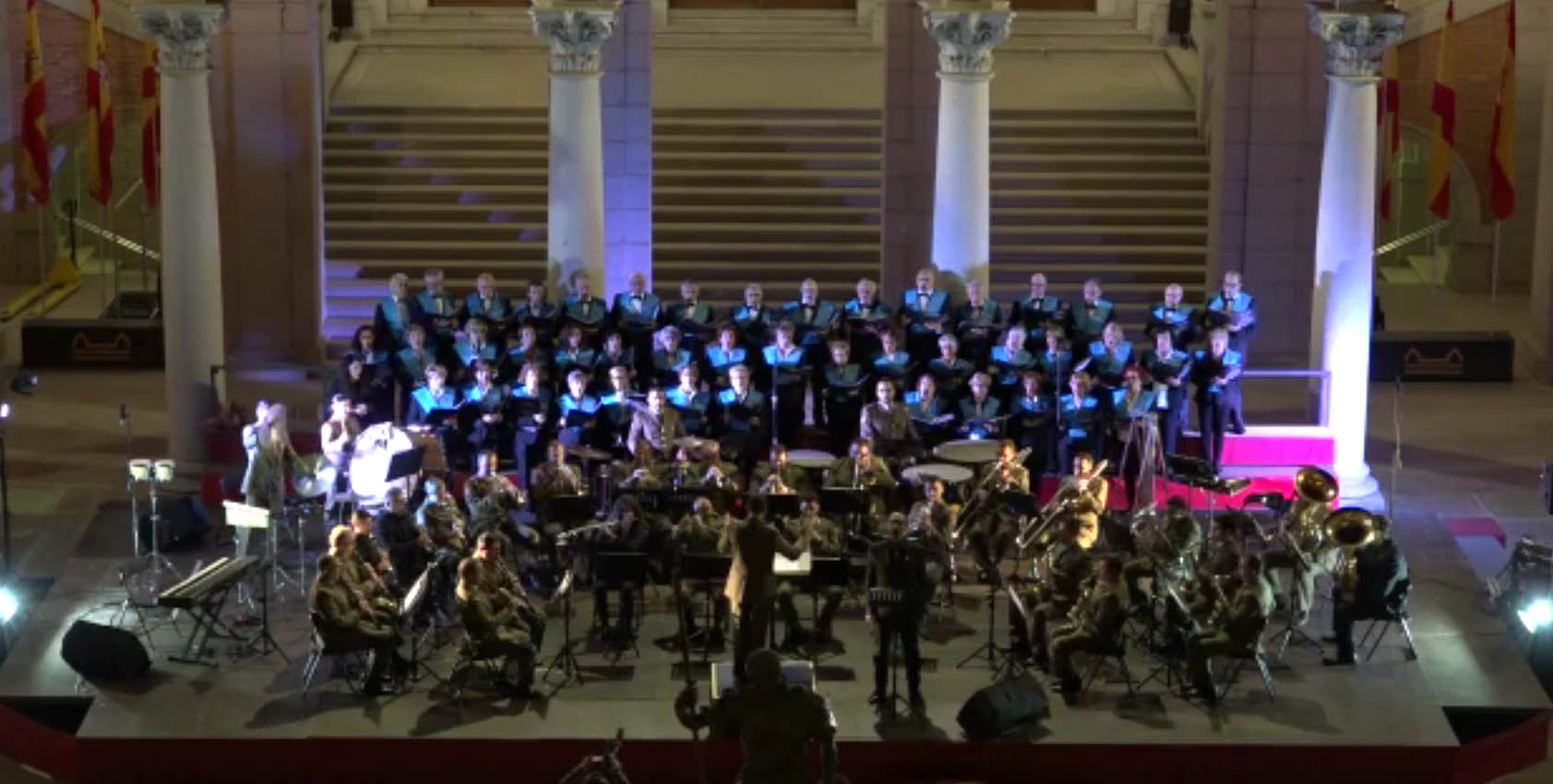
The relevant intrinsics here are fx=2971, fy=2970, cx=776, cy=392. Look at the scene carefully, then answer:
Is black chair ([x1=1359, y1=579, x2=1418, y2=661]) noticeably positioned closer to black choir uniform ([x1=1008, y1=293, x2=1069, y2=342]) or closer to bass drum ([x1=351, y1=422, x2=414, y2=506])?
black choir uniform ([x1=1008, y1=293, x2=1069, y2=342])

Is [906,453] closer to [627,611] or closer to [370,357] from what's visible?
[627,611]

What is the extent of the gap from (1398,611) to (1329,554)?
917mm

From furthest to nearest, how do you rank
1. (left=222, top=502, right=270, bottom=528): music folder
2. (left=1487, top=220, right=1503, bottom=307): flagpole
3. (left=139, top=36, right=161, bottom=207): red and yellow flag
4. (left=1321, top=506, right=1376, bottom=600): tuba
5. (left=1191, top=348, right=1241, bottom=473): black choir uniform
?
(left=1487, top=220, right=1503, bottom=307): flagpole, (left=139, top=36, right=161, bottom=207): red and yellow flag, (left=1191, top=348, right=1241, bottom=473): black choir uniform, (left=222, top=502, right=270, bottom=528): music folder, (left=1321, top=506, right=1376, bottom=600): tuba

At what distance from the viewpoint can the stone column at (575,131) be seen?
1105 inches

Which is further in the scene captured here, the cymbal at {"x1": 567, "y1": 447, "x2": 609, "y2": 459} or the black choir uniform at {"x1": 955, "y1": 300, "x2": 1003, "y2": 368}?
the black choir uniform at {"x1": 955, "y1": 300, "x2": 1003, "y2": 368}

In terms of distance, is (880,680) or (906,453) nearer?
(880,680)

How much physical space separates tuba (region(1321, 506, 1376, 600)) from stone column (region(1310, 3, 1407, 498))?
389 centimetres

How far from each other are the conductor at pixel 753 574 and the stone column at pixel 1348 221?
7.28m

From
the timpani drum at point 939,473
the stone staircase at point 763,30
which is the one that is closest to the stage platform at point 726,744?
the timpani drum at point 939,473

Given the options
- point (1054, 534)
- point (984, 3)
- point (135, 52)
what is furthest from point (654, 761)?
point (135, 52)

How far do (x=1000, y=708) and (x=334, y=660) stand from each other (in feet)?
17.4

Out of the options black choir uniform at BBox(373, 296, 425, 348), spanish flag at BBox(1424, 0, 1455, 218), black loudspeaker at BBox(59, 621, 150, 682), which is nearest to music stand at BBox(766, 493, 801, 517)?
black loudspeaker at BBox(59, 621, 150, 682)

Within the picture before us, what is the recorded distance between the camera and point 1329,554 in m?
23.7

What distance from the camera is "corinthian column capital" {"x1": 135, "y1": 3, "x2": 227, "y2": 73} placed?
1057 inches
